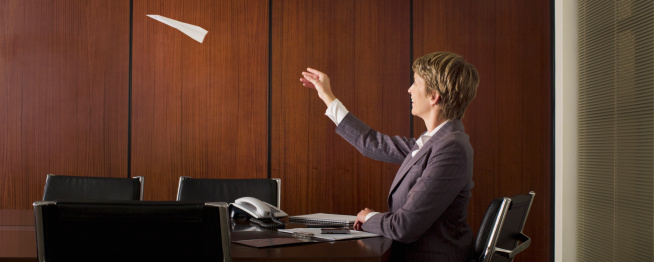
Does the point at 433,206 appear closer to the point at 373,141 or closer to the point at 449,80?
the point at 449,80

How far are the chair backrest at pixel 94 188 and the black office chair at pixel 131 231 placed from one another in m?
1.71

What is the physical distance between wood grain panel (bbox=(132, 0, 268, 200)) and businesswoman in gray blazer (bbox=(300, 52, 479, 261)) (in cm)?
227

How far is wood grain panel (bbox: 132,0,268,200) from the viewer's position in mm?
4508

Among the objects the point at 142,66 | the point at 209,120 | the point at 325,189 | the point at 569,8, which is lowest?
the point at 325,189

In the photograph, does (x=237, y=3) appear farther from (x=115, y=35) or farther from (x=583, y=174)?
(x=583, y=174)

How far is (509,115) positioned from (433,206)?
104 inches

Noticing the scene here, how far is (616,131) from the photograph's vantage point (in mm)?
3660

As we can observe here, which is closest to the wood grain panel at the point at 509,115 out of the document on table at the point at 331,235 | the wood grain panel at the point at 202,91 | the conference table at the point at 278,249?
the wood grain panel at the point at 202,91

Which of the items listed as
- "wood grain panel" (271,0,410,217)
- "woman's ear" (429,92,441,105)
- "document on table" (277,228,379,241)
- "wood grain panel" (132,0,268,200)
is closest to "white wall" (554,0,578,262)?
"wood grain panel" (271,0,410,217)

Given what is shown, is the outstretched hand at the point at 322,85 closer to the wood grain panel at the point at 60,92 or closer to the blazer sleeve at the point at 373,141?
the blazer sleeve at the point at 373,141

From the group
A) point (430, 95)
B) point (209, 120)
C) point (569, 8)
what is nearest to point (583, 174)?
point (569, 8)

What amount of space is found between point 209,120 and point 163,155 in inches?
16.9

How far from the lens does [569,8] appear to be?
4.30m

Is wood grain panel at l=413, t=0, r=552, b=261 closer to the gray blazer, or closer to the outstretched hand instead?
the outstretched hand
